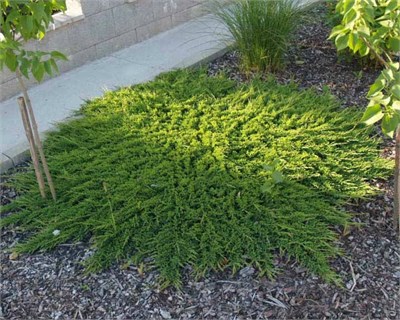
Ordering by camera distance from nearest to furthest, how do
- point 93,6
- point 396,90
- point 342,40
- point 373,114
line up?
point 396,90 → point 373,114 → point 342,40 → point 93,6

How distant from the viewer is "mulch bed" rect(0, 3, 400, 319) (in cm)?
211

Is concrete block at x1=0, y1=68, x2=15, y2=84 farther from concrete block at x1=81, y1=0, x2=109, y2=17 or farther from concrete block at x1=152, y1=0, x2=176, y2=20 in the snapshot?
concrete block at x1=152, y1=0, x2=176, y2=20

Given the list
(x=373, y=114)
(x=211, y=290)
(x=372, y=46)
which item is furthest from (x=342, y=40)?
(x=211, y=290)

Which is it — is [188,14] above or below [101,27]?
below

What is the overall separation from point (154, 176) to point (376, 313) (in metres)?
1.21

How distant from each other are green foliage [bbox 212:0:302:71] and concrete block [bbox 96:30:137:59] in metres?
1.05

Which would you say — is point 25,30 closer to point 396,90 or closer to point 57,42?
point 396,90

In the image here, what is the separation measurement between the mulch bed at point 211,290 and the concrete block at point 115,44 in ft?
7.13

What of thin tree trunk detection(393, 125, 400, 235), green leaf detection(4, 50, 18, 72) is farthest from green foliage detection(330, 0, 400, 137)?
green leaf detection(4, 50, 18, 72)

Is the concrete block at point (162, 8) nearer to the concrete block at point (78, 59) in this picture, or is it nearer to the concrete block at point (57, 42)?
the concrete block at point (78, 59)

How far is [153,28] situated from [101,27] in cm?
57

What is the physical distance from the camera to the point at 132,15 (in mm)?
4461

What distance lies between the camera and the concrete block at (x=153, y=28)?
457 centimetres

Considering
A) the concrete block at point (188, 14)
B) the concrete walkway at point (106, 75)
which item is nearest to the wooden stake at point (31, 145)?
the concrete walkway at point (106, 75)
